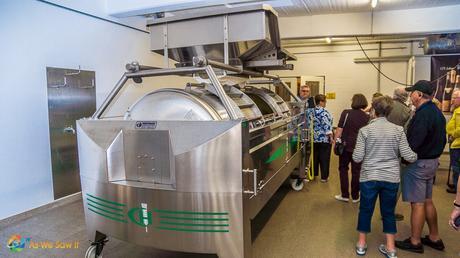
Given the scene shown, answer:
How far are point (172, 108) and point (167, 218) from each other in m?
0.77

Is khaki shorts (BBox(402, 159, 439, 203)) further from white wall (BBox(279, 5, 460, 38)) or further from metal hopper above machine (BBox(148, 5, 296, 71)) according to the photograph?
white wall (BBox(279, 5, 460, 38))

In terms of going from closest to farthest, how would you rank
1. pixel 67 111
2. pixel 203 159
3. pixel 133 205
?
pixel 203 159, pixel 133 205, pixel 67 111

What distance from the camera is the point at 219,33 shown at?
2654mm

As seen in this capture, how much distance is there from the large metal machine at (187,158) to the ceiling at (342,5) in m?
2.30

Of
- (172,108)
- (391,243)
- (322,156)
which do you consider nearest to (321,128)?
(322,156)

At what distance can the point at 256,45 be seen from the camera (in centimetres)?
283

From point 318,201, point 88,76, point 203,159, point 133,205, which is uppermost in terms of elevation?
point 88,76

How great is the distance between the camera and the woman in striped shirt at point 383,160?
8.11 ft

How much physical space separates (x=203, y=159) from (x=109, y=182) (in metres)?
0.78

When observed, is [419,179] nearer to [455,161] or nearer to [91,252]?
[455,161]

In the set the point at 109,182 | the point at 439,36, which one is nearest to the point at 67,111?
the point at 109,182

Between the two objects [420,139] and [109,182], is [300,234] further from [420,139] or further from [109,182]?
[109,182]

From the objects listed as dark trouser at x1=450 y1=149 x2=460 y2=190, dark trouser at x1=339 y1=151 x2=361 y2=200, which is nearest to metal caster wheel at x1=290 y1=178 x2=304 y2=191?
dark trouser at x1=339 y1=151 x2=361 y2=200

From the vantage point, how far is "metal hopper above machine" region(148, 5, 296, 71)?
2549 mm
